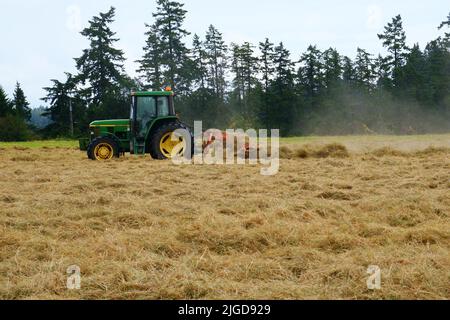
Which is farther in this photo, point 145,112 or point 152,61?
point 152,61

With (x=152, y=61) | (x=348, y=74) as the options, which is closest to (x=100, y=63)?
(x=152, y=61)

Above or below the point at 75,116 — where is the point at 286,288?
below

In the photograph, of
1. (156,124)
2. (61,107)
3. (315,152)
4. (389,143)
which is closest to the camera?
(156,124)

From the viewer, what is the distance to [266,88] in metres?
44.1

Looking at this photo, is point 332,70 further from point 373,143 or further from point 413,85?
point 373,143

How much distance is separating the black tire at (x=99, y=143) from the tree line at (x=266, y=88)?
22374 millimetres

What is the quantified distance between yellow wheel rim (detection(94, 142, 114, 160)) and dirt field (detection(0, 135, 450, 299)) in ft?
13.8

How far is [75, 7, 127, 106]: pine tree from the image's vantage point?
1548 inches

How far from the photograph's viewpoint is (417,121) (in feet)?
135

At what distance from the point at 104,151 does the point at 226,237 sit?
8947 millimetres

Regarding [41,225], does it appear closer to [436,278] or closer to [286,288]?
[286,288]

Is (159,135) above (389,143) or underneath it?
above
